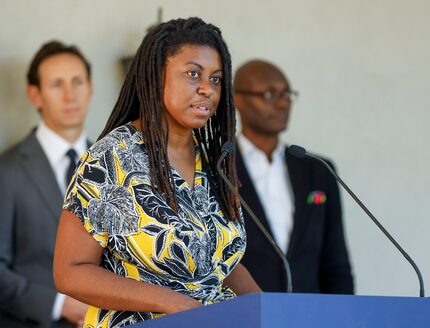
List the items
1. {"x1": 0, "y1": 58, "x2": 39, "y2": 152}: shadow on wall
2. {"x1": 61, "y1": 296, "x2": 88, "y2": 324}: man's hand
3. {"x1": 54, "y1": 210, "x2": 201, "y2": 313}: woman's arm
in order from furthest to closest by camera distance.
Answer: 1. {"x1": 0, "y1": 58, "x2": 39, "y2": 152}: shadow on wall
2. {"x1": 61, "y1": 296, "x2": 88, "y2": 324}: man's hand
3. {"x1": 54, "y1": 210, "x2": 201, "y2": 313}: woman's arm

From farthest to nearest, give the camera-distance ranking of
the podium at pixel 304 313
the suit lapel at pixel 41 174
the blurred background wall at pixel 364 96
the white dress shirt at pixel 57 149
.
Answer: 1. the blurred background wall at pixel 364 96
2. the white dress shirt at pixel 57 149
3. the suit lapel at pixel 41 174
4. the podium at pixel 304 313

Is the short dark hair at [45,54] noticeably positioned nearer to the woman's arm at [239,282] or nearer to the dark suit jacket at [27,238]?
the dark suit jacket at [27,238]

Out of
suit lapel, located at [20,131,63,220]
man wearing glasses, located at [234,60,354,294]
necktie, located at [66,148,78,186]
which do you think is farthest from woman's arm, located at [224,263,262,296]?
necktie, located at [66,148,78,186]

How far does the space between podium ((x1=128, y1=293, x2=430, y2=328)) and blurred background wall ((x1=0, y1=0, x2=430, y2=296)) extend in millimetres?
3689

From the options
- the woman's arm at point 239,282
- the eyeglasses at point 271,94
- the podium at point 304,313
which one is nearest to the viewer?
the podium at point 304,313

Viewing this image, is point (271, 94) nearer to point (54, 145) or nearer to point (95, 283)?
point (54, 145)

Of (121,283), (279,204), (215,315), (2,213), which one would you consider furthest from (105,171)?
(279,204)

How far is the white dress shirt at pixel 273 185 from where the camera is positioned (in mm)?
5789

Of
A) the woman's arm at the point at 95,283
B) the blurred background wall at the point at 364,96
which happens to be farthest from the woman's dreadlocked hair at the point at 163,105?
the blurred background wall at the point at 364,96

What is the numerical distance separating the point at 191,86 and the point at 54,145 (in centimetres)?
227

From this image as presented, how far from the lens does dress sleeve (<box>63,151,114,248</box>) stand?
333cm

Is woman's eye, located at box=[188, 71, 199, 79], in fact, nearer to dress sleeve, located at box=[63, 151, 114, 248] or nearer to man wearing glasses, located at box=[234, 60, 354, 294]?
dress sleeve, located at box=[63, 151, 114, 248]

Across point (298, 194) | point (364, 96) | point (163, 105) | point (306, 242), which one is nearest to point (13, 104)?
point (298, 194)

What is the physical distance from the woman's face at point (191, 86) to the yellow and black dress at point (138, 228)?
0.48 feet
